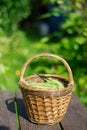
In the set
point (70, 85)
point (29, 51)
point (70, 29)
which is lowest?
point (29, 51)

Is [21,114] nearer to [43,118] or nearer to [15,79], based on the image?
[43,118]

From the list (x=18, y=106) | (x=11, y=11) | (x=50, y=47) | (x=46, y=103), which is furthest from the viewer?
(x=11, y=11)

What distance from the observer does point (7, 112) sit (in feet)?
8.34

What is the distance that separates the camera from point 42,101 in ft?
7.37

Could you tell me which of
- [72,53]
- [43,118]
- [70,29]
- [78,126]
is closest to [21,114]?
[43,118]

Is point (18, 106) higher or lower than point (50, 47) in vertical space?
higher

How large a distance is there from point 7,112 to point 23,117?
15 centimetres

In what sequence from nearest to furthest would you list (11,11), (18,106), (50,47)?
1. (18,106)
2. (50,47)
3. (11,11)

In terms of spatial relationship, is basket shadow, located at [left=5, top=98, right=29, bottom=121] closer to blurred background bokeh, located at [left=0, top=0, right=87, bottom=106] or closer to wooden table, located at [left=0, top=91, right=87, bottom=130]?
wooden table, located at [left=0, top=91, right=87, bottom=130]

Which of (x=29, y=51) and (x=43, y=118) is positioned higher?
(x=43, y=118)

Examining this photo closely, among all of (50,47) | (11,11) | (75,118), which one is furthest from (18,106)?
(11,11)

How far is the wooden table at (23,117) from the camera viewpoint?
7.57ft

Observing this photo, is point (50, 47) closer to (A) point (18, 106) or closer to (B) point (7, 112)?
(A) point (18, 106)

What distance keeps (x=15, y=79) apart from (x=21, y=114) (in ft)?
9.96
